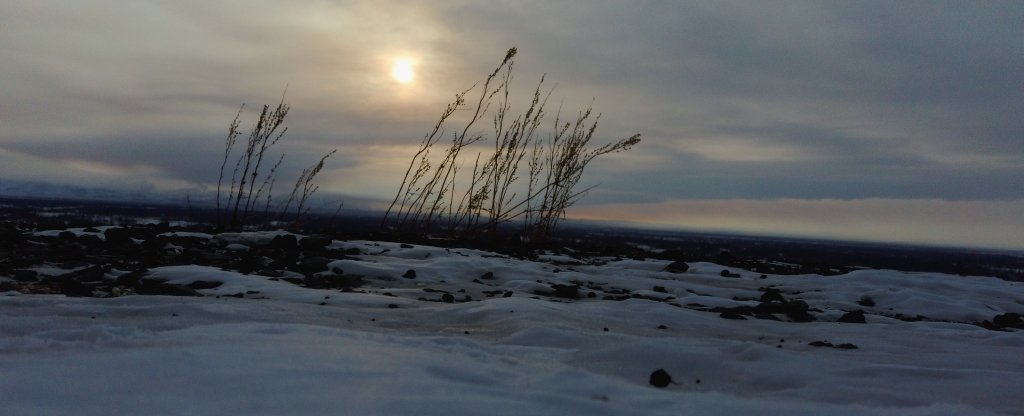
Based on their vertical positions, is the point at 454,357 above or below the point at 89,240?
below

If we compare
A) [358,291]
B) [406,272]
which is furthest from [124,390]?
[406,272]

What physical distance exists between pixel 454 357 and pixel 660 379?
0.59 m

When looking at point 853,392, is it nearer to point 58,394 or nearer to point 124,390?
point 124,390

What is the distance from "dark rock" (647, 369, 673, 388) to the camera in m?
1.54

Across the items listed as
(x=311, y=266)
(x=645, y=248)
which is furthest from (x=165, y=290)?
(x=645, y=248)

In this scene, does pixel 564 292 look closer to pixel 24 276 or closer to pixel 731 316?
pixel 731 316

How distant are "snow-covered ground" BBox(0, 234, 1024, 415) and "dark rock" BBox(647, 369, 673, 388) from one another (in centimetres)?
3

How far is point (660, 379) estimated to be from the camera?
1548mm

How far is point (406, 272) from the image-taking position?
3568mm

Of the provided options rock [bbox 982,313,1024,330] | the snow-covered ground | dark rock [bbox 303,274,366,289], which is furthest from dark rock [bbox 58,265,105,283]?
rock [bbox 982,313,1024,330]

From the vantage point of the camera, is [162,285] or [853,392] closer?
[853,392]

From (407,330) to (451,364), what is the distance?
1.98ft

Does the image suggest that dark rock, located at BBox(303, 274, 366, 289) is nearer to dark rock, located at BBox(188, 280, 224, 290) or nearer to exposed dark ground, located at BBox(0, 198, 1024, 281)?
dark rock, located at BBox(188, 280, 224, 290)

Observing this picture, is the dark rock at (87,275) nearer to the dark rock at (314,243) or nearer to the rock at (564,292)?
the dark rock at (314,243)
